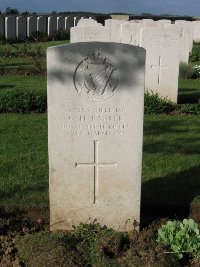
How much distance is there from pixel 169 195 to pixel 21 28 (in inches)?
863

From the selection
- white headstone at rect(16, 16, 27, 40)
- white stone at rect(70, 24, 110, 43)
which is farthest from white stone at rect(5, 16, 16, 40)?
white stone at rect(70, 24, 110, 43)

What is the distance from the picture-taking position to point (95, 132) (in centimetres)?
438

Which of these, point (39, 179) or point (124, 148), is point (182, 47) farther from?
point (124, 148)

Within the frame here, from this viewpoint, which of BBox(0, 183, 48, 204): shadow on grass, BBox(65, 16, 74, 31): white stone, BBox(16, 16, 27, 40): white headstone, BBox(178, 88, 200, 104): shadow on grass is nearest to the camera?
BBox(0, 183, 48, 204): shadow on grass

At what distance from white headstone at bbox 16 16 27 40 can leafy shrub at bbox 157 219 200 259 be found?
2239 centimetres

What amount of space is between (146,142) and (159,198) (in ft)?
6.68

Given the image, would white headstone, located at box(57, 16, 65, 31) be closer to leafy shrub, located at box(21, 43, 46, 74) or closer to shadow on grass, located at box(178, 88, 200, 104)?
leafy shrub, located at box(21, 43, 46, 74)

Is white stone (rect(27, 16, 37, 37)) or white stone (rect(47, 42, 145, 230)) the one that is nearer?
white stone (rect(47, 42, 145, 230))

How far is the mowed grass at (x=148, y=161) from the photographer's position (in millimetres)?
5461

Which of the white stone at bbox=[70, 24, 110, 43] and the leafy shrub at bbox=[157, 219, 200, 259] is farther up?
the white stone at bbox=[70, 24, 110, 43]

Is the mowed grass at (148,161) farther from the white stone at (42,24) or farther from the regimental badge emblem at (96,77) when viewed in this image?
the white stone at (42,24)

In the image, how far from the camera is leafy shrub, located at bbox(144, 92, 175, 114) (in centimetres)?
934

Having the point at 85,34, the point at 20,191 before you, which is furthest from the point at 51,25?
the point at 20,191

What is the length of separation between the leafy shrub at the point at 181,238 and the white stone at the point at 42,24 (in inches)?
982
